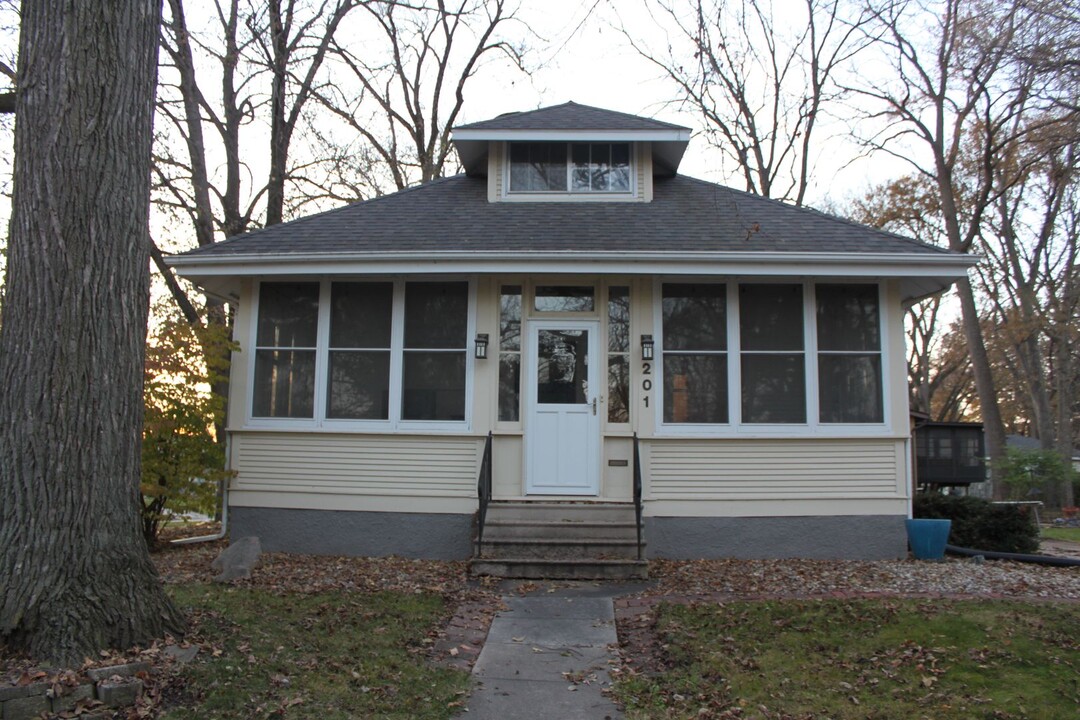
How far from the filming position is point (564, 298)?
9.84 metres

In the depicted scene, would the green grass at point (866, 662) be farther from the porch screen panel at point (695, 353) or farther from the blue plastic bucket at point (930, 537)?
the porch screen panel at point (695, 353)

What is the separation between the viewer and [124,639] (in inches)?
189

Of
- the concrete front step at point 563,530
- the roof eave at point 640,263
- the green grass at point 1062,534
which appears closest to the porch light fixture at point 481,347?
the roof eave at point 640,263

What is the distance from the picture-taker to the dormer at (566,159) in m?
11.0

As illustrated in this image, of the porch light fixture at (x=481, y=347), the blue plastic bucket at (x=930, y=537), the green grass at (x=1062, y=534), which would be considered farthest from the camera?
the green grass at (x=1062, y=534)

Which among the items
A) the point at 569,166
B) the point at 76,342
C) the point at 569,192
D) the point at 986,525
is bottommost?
the point at 986,525

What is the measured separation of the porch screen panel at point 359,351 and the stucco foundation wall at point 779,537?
11.3 ft

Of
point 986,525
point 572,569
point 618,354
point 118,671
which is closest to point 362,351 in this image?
point 618,354

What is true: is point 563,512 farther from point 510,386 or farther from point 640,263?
point 640,263

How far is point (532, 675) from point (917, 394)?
42.2 m

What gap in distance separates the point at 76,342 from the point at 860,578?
6998mm

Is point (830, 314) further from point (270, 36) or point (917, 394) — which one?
point (917, 394)

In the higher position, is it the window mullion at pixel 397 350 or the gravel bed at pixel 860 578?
the window mullion at pixel 397 350

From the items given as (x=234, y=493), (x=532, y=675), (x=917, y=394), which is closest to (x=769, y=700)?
(x=532, y=675)
